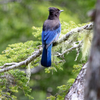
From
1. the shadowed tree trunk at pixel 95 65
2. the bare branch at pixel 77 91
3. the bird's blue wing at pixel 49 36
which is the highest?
the bird's blue wing at pixel 49 36

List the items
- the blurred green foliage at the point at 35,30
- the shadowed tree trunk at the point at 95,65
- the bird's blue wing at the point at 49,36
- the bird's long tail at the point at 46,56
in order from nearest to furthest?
the shadowed tree trunk at the point at 95,65 → the bird's long tail at the point at 46,56 → the bird's blue wing at the point at 49,36 → the blurred green foliage at the point at 35,30

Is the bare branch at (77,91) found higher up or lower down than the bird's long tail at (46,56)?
lower down

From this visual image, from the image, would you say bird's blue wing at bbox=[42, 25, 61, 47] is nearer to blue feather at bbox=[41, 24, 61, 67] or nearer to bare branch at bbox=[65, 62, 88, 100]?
blue feather at bbox=[41, 24, 61, 67]

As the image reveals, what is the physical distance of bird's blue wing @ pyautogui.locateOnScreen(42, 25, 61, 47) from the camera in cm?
425

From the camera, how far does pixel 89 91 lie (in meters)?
1.95

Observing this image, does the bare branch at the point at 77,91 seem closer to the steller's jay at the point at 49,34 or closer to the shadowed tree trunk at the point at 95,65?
the steller's jay at the point at 49,34

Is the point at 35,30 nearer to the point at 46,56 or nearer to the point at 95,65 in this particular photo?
the point at 46,56

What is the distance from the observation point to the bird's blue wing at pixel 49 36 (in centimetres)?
425

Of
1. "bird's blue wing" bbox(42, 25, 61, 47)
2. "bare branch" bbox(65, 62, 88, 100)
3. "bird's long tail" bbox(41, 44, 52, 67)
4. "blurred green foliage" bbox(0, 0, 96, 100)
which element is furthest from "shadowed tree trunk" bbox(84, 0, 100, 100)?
"blurred green foliage" bbox(0, 0, 96, 100)

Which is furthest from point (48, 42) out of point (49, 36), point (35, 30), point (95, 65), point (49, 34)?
point (35, 30)

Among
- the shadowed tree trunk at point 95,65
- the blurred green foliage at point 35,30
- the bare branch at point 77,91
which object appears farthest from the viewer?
the blurred green foliage at point 35,30

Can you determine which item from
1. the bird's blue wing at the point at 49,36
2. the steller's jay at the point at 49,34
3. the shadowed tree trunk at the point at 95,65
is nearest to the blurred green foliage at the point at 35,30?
the steller's jay at the point at 49,34

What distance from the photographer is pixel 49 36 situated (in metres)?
4.45

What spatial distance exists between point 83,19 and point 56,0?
2.36m
